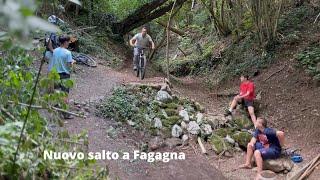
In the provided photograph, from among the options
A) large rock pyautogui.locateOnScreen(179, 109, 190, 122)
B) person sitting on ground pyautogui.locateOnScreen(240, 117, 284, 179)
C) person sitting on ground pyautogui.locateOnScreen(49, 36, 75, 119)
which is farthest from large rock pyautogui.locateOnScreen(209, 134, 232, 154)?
person sitting on ground pyautogui.locateOnScreen(49, 36, 75, 119)

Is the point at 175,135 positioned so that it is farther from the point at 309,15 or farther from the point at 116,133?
the point at 309,15

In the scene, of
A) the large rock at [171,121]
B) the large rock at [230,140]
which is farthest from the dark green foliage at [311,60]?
the large rock at [171,121]

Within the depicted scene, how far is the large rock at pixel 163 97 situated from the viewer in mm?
8898

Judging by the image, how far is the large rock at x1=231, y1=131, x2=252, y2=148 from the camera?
26.9ft

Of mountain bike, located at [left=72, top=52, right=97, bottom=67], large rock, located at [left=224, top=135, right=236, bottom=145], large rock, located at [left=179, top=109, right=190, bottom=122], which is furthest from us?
mountain bike, located at [left=72, top=52, right=97, bottom=67]

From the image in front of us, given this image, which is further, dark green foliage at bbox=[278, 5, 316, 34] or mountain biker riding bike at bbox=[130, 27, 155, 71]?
dark green foliage at bbox=[278, 5, 316, 34]

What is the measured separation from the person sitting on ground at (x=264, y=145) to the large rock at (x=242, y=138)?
919mm

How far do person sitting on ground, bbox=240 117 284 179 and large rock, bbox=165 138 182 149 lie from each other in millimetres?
1260

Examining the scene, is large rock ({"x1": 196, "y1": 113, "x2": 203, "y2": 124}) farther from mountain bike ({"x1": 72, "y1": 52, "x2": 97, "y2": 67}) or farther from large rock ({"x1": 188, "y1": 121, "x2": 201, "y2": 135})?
mountain bike ({"x1": 72, "y1": 52, "x2": 97, "y2": 67})

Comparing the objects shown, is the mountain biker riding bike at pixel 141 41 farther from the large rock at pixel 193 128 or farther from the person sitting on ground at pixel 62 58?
the person sitting on ground at pixel 62 58

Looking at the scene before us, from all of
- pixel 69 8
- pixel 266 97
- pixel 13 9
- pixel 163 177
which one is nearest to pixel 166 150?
pixel 163 177

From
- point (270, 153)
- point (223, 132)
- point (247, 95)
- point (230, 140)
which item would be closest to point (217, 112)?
point (247, 95)

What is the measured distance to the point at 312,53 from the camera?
413 inches

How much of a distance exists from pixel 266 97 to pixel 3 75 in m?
8.65
